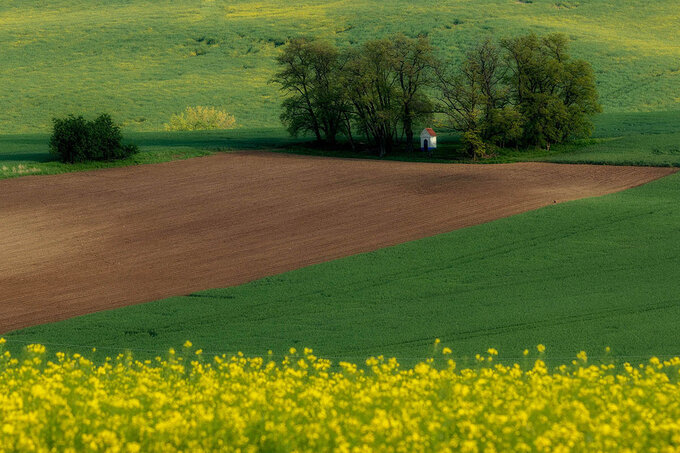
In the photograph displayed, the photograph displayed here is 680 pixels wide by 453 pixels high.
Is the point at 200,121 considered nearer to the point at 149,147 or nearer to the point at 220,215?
the point at 149,147

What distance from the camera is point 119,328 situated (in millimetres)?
21062

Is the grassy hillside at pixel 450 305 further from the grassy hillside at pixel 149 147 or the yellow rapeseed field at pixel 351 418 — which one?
the grassy hillside at pixel 149 147

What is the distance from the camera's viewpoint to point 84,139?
5300 cm

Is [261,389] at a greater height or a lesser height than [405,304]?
greater

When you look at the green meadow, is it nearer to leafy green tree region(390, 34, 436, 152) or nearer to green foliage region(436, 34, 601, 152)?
green foliage region(436, 34, 601, 152)

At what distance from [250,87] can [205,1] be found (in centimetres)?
5700

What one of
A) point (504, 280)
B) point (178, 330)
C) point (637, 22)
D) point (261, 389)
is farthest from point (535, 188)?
point (637, 22)

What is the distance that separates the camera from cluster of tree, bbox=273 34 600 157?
53.2 m

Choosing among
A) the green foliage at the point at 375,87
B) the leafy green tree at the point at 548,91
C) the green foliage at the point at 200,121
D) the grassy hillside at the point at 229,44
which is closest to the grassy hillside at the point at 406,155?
the leafy green tree at the point at 548,91

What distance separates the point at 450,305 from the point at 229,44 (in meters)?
99.2

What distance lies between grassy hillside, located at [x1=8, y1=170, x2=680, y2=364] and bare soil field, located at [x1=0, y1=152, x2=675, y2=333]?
2287 mm

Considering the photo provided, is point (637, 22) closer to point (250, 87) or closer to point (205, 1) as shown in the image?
point (250, 87)

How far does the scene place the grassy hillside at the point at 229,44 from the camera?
91.1 meters

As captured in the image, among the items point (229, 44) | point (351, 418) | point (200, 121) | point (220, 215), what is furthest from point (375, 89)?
point (229, 44)
